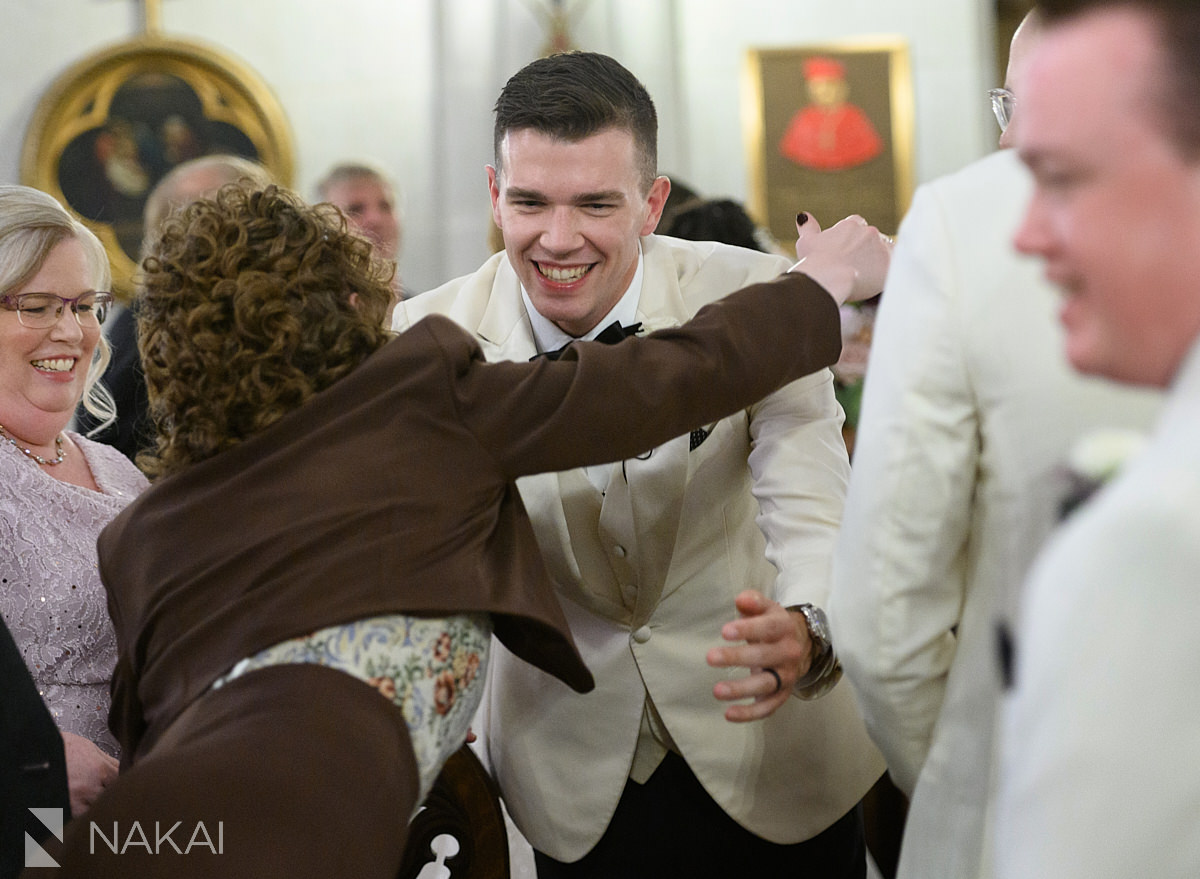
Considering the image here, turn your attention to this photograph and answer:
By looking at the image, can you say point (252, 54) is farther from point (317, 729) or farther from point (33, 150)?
point (317, 729)

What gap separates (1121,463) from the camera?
2.70 feet

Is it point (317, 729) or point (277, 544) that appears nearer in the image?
point (317, 729)

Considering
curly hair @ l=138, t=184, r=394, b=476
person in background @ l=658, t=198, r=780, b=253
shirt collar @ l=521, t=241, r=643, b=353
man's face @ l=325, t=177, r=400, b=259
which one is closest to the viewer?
curly hair @ l=138, t=184, r=394, b=476

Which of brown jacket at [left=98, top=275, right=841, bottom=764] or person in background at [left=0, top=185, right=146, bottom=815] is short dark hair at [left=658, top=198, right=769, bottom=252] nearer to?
person in background at [left=0, top=185, right=146, bottom=815]

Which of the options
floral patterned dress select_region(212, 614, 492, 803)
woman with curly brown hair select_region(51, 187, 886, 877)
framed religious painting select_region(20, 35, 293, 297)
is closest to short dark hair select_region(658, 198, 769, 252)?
woman with curly brown hair select_region(51, 187, 886, 877)

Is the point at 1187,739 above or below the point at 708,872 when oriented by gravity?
above

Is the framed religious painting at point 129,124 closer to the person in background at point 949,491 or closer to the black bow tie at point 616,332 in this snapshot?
the black bow tie at point 616,332

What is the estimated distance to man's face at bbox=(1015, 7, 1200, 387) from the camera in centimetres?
78

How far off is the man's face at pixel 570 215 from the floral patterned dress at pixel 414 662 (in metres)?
0.78

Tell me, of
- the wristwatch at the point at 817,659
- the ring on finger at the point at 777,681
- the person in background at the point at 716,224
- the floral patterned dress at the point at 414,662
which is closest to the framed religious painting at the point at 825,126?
the person in background at the point at 716,224

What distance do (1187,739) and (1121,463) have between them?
0.17 m

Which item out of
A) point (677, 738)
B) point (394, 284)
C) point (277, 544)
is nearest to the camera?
point (277, 544)

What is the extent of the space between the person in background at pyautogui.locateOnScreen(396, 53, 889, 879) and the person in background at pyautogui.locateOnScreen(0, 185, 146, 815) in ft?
2.15

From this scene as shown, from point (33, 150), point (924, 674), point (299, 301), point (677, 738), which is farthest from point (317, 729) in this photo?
point (33, 150)
